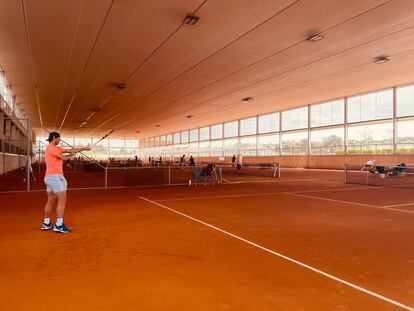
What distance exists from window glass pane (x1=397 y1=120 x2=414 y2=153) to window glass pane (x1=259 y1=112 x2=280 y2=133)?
47.7ft

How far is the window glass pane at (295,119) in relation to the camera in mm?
35594

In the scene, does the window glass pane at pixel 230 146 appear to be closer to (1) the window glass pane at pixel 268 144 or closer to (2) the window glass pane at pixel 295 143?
(1) the window glass pane at pixel 268 144

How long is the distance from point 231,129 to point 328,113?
17.1 metres

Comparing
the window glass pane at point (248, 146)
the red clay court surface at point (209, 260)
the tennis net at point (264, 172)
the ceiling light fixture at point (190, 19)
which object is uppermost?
the ceiling light fixture at point (190, 19)

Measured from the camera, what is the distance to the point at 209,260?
14.6ft

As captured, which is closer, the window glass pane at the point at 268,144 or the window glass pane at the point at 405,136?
the window glass pane at the point at 405,136

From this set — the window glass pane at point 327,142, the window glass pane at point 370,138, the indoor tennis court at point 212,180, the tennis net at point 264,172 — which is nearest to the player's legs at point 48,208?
the indoor tennis court at point 212,180

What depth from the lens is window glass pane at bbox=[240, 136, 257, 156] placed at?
43156 mm

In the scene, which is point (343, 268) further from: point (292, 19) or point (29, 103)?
point (29, 103)

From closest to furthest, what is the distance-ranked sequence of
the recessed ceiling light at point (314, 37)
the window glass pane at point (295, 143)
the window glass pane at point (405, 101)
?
the recessed ceiling light at point (314, 37)
the window glass pane at point (405, 101)
the window glass pane at point (295, 143)

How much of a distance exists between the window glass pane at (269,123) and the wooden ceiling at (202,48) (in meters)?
10.4

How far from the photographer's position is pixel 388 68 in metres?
20.3

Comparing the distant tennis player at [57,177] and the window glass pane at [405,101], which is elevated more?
the window glass pane at [405,101]

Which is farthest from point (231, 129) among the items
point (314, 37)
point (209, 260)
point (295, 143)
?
point (209, 260)
